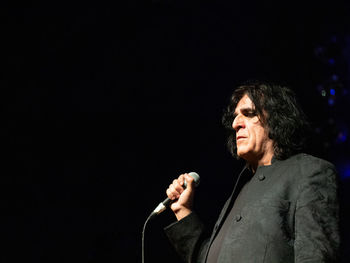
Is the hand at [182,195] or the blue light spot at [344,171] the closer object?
the hand at [182,195]

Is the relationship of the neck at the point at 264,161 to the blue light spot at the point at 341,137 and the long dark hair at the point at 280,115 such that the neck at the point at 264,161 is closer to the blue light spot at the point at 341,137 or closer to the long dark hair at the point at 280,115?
the long dark hair at the point at 280,115

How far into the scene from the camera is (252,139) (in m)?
1.78

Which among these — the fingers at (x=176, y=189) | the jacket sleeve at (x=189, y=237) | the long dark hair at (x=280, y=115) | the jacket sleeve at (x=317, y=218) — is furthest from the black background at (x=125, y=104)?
the jacket sleeve at (x=317, y=218)

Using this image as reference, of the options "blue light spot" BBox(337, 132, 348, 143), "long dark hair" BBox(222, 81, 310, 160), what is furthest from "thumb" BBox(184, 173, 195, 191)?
"blue light spot" BBox(337, 132, 348, 143)

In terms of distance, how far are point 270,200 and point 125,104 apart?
8.26 ft

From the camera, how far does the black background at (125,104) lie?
3.13m

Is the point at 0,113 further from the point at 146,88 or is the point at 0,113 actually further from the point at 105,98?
the point at 146,88

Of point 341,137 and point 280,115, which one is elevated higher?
point 280,115

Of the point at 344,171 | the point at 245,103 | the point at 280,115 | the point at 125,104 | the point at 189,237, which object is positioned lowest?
the point at 344,171

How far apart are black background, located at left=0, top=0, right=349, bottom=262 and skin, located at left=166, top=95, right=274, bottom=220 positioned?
1.27 metres

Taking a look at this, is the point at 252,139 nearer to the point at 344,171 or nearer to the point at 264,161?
the point at 264,161

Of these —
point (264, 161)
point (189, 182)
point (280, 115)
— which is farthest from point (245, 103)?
point (189, 182)

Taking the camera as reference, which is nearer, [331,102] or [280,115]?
[280,115]

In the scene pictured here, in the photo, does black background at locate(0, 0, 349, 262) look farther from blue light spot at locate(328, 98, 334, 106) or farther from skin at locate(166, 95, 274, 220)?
skin at locate(166, 95, 274, 220)
